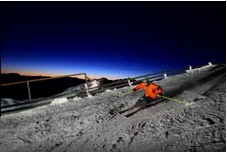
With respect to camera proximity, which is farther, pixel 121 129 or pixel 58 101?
pixel 58 101

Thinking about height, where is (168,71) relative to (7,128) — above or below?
above

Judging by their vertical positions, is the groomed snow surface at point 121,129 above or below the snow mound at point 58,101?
below

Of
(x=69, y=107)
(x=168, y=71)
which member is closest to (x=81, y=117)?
(x=69, y=107)

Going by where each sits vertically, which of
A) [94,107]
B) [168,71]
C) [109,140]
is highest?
[168,71]

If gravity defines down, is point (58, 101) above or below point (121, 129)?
above

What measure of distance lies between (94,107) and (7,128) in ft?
13.2

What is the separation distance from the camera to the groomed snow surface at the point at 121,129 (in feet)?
17.3

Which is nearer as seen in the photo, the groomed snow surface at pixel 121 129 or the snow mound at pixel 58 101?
the groomed snow surface at pixel 121 129

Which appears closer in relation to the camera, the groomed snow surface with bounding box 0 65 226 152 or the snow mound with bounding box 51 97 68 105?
the groomed snow surface with bounding box 0 65 226 152

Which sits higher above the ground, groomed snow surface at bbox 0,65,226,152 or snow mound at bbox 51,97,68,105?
snow mound at bbox 51,97,68,105

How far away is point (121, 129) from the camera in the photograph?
21.8ft

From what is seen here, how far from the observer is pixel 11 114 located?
1024 centimetres

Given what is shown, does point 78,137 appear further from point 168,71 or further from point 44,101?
point 168,71

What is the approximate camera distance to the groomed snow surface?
526 cm
